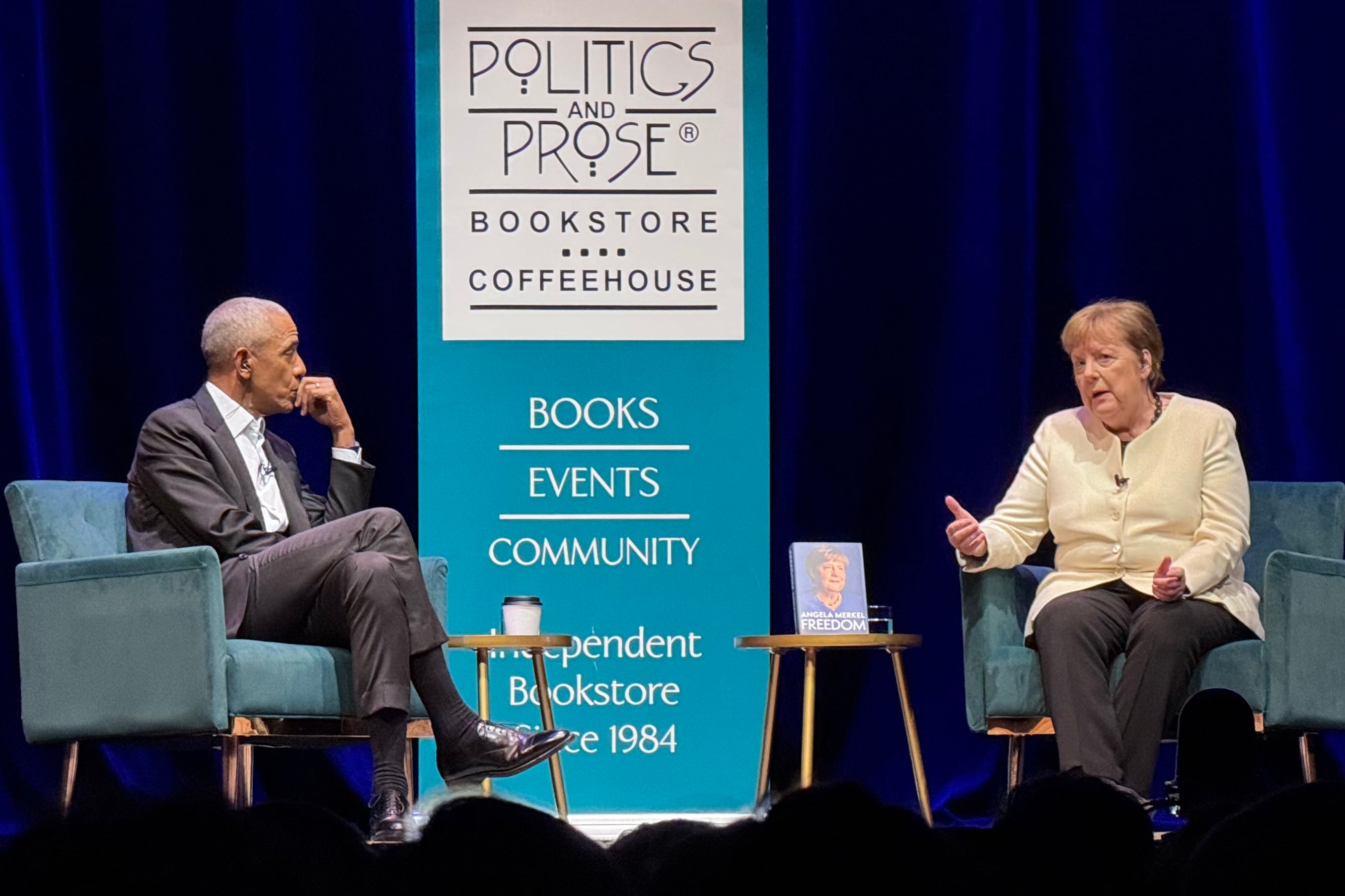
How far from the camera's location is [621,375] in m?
4.39

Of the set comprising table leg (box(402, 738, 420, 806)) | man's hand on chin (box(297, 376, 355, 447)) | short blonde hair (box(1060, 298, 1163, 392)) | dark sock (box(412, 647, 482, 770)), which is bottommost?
table leg (box(402, 738, 420, 806))

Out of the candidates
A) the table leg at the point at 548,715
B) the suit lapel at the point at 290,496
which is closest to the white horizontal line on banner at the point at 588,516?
the table leg at the point at 548,715

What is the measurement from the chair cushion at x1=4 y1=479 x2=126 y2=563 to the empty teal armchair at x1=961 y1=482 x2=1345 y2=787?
1841 millimetres

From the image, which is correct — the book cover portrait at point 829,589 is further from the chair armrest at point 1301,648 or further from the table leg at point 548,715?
the chair armrest at point 1301,648

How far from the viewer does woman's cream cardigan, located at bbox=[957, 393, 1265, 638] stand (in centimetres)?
371

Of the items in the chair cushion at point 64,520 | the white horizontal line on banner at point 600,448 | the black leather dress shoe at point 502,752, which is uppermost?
the white horizontal line on banner at point 600,448

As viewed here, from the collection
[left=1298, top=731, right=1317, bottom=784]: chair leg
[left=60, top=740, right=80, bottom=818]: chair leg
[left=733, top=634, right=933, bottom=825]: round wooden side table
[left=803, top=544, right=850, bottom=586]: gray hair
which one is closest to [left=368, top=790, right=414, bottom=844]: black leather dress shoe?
[left=60, top=740, right=80, bottom=818]: chair leg

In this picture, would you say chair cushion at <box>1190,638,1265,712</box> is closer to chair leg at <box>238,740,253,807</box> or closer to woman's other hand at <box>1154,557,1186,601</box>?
woman's other hand at <box>1154,557,1186,601</box>

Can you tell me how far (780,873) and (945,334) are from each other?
3894 millimetres

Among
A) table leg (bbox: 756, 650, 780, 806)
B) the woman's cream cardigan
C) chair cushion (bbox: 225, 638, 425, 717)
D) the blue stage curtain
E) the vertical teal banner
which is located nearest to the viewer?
chair cushion (bbox: 225, 638, 425, 717)

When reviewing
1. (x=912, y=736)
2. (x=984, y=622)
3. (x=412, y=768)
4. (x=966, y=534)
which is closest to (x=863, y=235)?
(x=966, y=534)

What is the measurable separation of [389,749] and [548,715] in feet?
2.46

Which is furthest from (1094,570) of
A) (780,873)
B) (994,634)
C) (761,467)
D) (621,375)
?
(780,873)

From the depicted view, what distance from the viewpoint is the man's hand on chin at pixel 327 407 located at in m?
3.93
